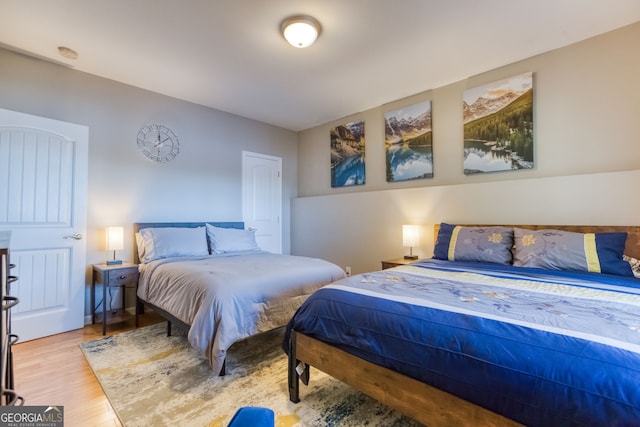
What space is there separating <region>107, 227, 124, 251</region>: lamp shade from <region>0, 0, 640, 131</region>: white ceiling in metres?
1.66

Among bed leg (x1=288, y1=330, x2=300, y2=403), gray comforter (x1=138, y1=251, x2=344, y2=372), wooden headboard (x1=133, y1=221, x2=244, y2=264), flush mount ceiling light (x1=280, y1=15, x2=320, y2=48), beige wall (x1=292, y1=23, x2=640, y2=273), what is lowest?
bed leg (x1=288, y1=330, x2=300, y2=403)

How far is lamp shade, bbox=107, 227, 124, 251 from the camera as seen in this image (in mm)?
3088

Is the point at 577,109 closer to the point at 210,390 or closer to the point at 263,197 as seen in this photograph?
the point at 210,390

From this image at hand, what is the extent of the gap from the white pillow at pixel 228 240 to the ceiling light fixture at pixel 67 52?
2123 mm

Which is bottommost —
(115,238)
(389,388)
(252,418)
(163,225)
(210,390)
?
(210,390)

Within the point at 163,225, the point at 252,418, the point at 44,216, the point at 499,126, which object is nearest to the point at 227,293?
the point at 252,418

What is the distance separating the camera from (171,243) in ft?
10.8

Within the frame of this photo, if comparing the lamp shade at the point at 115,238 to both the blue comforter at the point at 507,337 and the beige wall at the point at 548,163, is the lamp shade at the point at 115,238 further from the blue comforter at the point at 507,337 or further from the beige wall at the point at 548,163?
the beige wall at the point at 548,163

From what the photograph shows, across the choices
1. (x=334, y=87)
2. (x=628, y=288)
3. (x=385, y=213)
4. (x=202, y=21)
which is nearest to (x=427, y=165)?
(x=385, y=213)

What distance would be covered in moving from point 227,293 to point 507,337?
1.64 metres

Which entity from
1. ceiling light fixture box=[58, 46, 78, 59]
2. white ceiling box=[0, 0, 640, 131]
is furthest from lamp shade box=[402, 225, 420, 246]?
ceiling light fixture box=[58, 46, 78, 59]

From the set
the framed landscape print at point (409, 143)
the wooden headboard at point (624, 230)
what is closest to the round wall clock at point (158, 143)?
the framed landscape print at point (409, 143)

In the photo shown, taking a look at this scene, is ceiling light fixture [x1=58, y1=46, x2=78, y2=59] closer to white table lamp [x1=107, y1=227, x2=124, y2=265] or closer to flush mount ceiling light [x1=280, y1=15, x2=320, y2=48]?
white table lamp [x1=107, y1=227, x2=124, y2=265]

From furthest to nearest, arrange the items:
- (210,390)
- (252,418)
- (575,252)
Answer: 1. (575,252)
2. (210,390)
3. (252,418)
